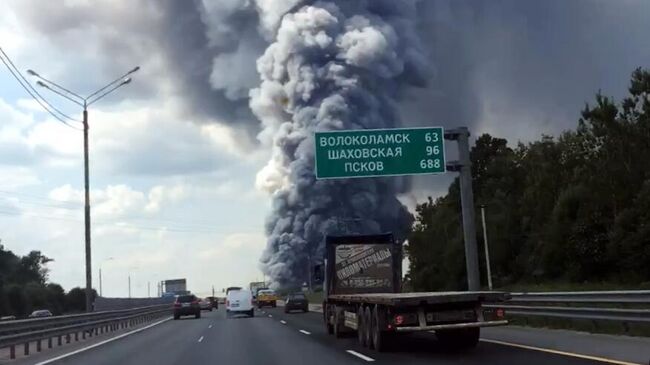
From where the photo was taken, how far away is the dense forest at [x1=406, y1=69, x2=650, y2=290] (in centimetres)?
5163

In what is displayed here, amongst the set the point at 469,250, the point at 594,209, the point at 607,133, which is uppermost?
the point at 607,133

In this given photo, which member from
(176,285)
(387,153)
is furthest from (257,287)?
(387,153)

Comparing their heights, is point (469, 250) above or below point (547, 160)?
below

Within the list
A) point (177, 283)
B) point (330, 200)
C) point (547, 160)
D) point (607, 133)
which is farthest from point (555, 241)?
point (177, 283)

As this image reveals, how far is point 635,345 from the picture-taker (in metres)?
15.3

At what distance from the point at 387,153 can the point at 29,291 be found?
101962 mm

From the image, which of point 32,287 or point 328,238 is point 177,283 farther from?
point 328,238

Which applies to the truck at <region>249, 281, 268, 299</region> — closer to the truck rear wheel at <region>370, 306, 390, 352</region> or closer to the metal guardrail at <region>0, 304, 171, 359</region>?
the metal guardrail at <region>0, 304, 171, 359</region>

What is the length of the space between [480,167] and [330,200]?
21.0m

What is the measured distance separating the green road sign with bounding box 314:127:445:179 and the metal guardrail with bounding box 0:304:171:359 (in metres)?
9.90

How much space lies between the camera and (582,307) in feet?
65.1

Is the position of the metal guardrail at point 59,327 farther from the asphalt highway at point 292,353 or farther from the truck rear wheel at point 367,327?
the truck rear wheel at point 367,327

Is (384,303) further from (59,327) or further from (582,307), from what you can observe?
(59,327)

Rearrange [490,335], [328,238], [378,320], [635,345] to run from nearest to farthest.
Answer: [635,345]
[378,320]
[490,335]
[328,238]
